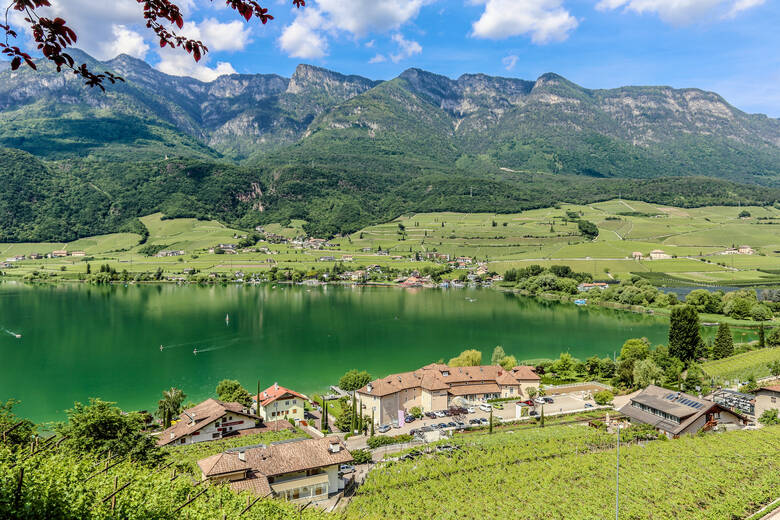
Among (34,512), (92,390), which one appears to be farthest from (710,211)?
(34,512)

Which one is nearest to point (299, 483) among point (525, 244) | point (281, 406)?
point (281, 406)

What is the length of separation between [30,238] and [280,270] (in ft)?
241

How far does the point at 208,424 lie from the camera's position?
2139 cm

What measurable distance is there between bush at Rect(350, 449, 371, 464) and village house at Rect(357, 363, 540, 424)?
6.29 meters

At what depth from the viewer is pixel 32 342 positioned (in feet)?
145

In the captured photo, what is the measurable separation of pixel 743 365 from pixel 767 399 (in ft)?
31.3

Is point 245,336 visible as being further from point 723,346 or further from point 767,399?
point 723,346

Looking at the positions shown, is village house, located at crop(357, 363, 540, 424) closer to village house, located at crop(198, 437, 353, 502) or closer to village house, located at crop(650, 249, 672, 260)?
village house, located at crop(198, 437, 353, 502)

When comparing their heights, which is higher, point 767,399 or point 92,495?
point 92,495

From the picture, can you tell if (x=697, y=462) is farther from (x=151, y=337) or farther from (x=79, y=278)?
(x=79, y=278)

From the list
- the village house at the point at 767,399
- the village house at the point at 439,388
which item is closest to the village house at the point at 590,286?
the village house at the point at 439,388

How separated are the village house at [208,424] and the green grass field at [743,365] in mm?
29043

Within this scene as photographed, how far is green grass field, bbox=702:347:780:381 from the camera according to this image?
31.3 m

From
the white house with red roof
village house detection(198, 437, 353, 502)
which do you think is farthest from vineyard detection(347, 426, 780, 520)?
the white house with red roof
